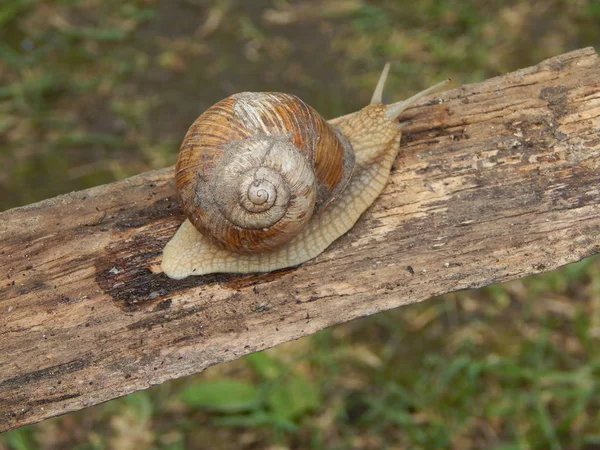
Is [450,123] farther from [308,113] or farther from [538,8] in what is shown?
[538,8]

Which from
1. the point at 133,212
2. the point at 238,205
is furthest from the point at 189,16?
the point at 238,205

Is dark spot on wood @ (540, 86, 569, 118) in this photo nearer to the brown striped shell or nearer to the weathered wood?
the weathered wood

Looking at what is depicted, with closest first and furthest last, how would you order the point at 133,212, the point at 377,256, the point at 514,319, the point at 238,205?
the point at 238,205, the point at 377,256, the point at 133,212, the point at 514,319

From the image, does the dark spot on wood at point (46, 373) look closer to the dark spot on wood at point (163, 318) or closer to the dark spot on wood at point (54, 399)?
the dark spot on wood at point (54, 399)

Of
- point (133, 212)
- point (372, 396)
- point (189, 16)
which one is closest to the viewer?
point (133, 212)

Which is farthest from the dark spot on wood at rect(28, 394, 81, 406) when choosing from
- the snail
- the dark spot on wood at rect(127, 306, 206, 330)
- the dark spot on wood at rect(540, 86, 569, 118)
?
the dark spot on wood at rect(540, 86, 569, 118)

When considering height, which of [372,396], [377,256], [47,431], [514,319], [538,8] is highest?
[538,8]

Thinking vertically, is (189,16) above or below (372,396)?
above

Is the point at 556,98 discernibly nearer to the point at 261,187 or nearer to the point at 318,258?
the point at 318,258
